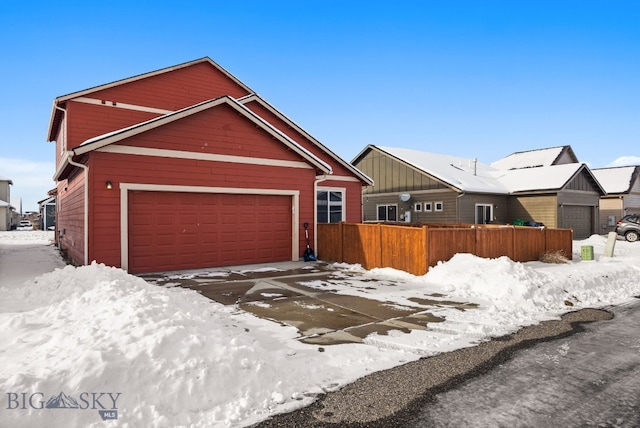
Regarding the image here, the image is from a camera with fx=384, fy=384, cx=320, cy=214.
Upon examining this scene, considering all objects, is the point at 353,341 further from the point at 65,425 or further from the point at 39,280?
the point at 39,280

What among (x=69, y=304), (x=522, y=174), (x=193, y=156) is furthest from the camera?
(x=522, y=174)

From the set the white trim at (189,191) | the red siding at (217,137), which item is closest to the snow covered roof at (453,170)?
the white trim at (189,191)

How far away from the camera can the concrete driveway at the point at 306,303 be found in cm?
567

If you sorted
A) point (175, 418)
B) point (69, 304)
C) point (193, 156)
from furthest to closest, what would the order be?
point (193, 156)
point (69, 304)
point (175, 418)

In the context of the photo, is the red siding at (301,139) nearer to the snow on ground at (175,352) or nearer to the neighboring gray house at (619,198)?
the snow on ground at (175,352)

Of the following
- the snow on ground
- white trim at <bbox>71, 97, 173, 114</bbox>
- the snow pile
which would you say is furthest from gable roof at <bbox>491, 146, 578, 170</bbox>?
the snow pile

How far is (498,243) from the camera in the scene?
1190 cm

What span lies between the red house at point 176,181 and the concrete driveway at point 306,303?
1.17 m

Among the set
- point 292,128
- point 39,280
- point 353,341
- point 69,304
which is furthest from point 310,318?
point 292,128

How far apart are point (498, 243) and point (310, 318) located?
319 inches

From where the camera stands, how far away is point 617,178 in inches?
1282

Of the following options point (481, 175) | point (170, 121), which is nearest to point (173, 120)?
point (170, 121)

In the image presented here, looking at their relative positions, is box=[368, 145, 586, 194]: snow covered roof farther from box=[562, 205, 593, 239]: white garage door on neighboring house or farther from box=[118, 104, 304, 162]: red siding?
box=[118, 104, 304, 162]: red siding

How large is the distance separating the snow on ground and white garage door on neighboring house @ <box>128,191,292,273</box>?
281 centimetres
